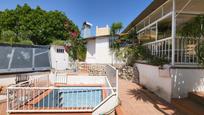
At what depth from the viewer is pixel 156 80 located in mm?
7875

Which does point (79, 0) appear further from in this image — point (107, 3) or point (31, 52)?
point (31, 52)

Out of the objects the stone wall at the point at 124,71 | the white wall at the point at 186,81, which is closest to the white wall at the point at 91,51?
the stone wall at the point at 124,71

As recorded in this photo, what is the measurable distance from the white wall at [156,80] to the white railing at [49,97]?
1947 mm

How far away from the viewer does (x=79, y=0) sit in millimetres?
28562

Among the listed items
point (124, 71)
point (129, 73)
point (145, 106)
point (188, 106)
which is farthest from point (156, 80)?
point (124, 71)

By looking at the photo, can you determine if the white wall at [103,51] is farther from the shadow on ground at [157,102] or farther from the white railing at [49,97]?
the shadow on ground at [157,102]

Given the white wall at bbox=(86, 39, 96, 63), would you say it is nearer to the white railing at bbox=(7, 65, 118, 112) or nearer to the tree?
the tree

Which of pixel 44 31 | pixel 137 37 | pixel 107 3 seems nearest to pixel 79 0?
pixel 107 3

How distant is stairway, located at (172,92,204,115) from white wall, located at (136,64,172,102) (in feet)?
1.80

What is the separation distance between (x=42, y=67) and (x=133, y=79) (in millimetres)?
5889

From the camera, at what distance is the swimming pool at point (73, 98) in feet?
23.7

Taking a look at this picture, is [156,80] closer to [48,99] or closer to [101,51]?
[48,99]

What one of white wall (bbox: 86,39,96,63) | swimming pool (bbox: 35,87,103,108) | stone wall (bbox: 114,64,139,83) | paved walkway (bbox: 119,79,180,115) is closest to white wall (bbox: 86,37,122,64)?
white wall (bbox: 86,39,96,63)

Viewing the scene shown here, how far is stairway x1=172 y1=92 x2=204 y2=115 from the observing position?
5207 mm
